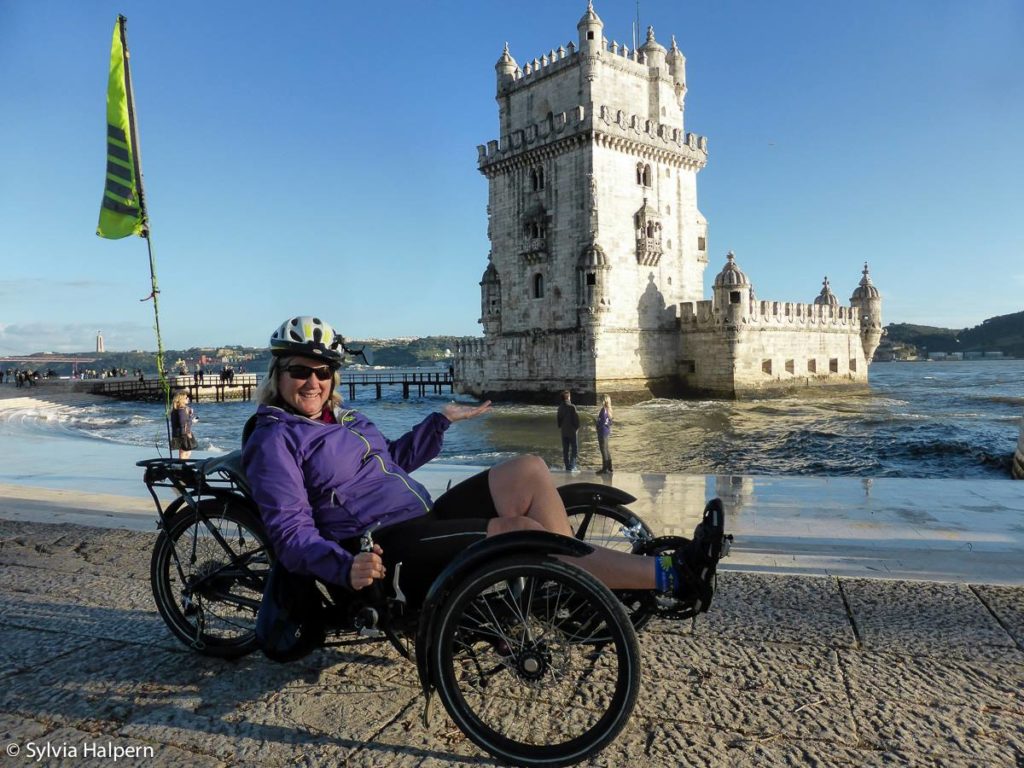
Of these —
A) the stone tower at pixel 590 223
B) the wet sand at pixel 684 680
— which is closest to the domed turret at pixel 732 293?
the stone tower at pixel 590 223

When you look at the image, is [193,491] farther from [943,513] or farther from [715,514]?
[943,513]

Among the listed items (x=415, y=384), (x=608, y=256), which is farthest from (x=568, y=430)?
(x=415, y=384)

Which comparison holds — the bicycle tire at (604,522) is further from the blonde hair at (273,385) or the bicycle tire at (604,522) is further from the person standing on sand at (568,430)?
the person standing on sand at (568,430)

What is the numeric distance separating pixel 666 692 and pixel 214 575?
2104mm

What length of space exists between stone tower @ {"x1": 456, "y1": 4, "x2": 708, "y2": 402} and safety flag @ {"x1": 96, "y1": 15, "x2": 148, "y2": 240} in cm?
2856

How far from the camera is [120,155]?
20.5 feet

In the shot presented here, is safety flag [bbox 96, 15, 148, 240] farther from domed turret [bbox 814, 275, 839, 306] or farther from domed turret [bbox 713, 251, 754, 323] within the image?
domed turret [bbox 814, 275, 839, 306]

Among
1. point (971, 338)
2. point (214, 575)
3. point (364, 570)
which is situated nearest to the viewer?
point (364, 570)

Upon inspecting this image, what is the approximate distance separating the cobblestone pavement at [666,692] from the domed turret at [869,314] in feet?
153

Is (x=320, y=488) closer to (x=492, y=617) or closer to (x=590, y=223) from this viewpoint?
(x=492, y=617)

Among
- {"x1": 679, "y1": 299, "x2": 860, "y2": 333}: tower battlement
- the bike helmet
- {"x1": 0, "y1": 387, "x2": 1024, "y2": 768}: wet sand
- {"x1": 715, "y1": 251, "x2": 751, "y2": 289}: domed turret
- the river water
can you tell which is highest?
{"x1": 715, "y1": 251, "x2": 751, "y2": 289}: domed turret

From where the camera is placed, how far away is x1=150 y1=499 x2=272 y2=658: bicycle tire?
3.10 m

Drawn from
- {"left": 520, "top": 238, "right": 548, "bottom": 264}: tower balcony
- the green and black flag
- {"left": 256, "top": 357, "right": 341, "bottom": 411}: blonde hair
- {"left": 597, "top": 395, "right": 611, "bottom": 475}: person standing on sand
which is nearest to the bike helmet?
{"left": 256, "top": 357, "right": 341, "bottom": 411}: blonde hair

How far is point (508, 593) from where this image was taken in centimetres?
242
